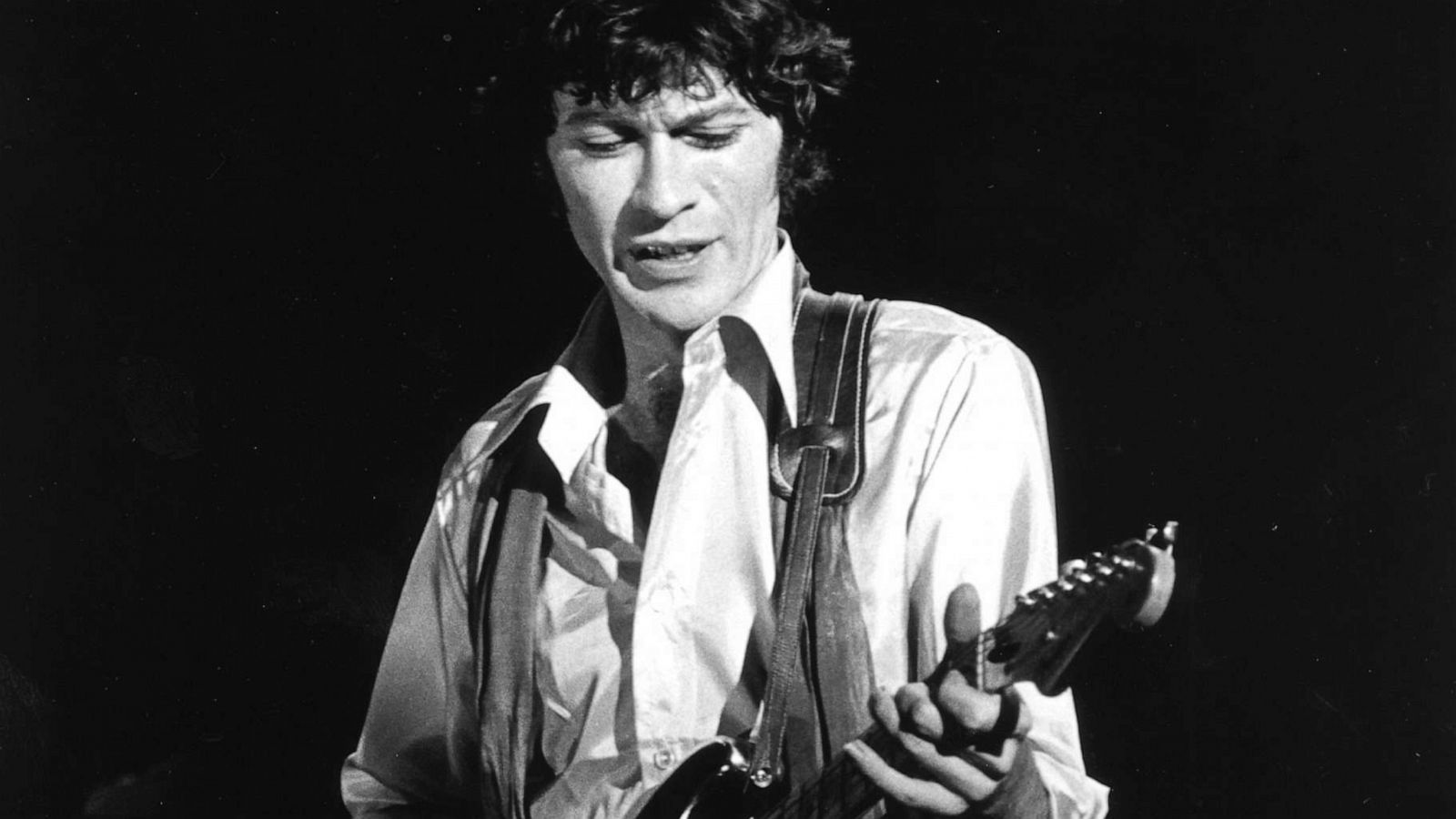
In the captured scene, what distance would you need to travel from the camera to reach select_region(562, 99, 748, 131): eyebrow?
1.54 meters

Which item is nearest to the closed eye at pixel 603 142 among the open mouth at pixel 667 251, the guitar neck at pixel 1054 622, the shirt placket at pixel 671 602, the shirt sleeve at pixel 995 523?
the open mouth at pixel 667 251

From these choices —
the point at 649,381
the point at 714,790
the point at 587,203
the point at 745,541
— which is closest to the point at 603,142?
the point at 587,203

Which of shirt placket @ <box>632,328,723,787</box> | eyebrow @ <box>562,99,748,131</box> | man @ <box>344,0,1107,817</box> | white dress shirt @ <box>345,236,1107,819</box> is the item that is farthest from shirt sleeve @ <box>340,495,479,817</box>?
eyebrow @ <box>562,99,748,131</box>

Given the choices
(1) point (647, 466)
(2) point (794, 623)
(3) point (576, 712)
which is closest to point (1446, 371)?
(2) point (794, 623)

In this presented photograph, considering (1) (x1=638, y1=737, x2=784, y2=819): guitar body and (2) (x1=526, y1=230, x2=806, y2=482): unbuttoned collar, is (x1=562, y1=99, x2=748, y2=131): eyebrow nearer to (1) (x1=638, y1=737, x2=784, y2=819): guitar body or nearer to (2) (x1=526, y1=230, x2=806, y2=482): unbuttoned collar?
(2) (x1=526, y1=230, x2=806, y2=482): unbuttoned collar

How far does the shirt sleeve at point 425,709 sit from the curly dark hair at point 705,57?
537mm

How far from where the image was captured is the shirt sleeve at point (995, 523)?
1441mm

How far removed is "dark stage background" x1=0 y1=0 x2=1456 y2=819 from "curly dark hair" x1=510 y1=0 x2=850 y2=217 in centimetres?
5

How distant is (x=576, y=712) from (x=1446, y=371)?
985mm

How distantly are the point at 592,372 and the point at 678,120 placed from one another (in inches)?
12.5

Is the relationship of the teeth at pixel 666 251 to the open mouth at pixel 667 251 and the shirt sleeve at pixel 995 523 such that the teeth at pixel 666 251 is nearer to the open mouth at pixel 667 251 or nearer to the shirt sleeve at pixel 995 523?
the open mouth at pixel 667 251

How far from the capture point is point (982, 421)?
147cm

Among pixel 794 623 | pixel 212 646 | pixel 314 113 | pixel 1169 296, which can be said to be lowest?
pixel 212 646

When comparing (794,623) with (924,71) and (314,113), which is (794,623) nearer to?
(924,71)
